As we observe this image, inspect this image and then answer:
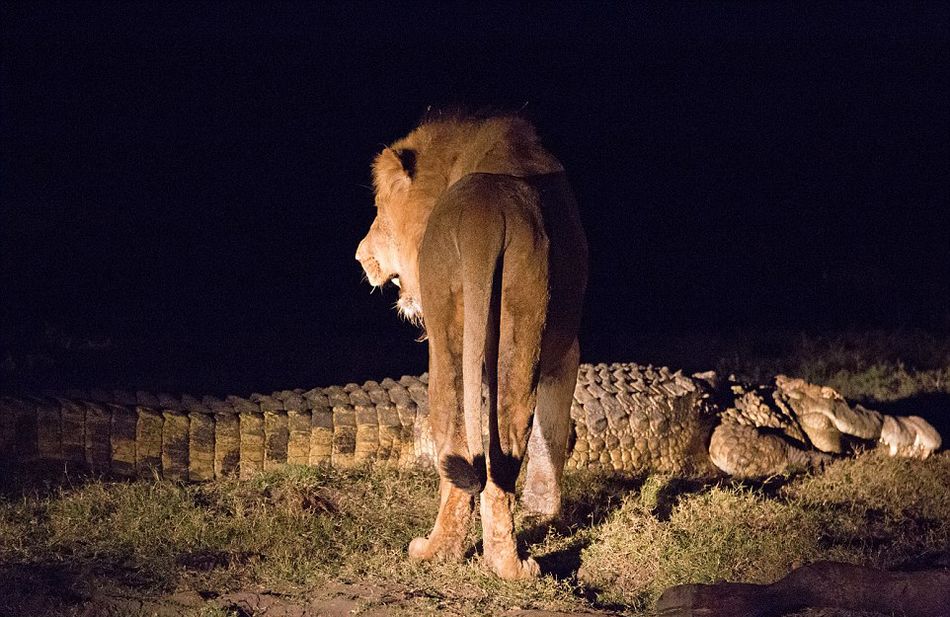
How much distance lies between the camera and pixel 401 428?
22.1ft

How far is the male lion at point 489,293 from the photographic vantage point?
4.45 meters

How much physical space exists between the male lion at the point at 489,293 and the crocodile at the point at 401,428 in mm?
1673

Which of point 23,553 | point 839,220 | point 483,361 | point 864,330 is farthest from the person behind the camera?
point 839,220

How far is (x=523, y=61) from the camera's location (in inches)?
778

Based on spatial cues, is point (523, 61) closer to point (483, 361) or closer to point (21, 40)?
point (21, 40)

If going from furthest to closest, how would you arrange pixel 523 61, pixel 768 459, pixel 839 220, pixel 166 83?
pixel 523 61, pixel 166 83, pixel 839 220, pixel 768 459

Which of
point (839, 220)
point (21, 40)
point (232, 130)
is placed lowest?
point (839, 220)

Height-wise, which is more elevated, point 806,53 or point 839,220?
point 806,53

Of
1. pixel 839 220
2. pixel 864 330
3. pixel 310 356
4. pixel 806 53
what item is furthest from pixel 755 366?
pixel 806 53

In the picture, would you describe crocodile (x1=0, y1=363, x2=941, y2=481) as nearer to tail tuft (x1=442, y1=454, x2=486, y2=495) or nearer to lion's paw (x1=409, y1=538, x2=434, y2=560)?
lion's paw (x1=409, y1=538, x2=434, y2=560)

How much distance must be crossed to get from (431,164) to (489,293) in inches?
43.3

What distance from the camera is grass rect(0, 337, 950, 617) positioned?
15.2ft

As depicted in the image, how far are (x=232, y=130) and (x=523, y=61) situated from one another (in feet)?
18.1

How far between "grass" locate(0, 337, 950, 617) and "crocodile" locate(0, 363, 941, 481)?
0.23 m
